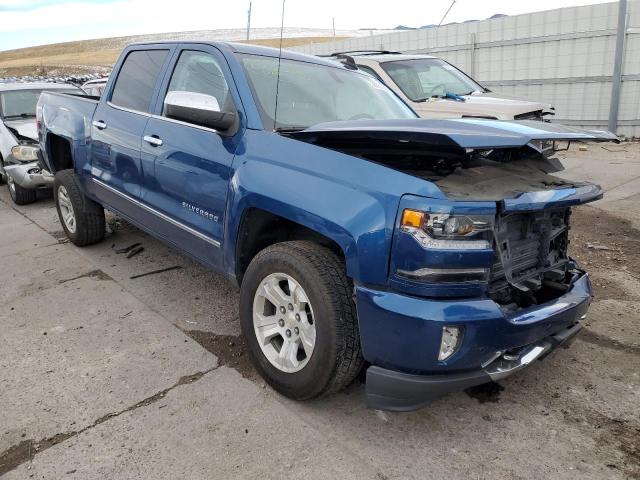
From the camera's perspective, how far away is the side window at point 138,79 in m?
4.09

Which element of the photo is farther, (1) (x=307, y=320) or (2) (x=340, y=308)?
(1) (x=307, y=320)

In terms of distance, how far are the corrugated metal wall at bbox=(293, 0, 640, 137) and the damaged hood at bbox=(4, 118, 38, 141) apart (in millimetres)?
9606

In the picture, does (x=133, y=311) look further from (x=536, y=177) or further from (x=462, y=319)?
(x=536, y=177)

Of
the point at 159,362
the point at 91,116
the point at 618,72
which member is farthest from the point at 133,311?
the point at 618,72

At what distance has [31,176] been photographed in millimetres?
7086

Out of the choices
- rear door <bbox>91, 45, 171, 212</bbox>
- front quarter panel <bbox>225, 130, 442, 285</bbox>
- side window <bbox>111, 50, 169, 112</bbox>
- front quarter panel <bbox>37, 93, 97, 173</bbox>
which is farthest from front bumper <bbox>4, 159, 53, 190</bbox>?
front quarter panel <bbox>225, 130, 442, 285</bbox>

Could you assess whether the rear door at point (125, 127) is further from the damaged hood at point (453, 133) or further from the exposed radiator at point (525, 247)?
the exposed radiator at point (525, 247)

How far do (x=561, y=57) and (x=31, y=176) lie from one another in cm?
1064

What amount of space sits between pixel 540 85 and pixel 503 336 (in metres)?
11.3

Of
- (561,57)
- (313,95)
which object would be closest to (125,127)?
(313,95)

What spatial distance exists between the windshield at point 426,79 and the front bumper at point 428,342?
227 inches

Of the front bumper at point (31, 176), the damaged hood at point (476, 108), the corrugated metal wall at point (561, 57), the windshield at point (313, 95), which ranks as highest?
the corrugated metal wall at point (561, 57)

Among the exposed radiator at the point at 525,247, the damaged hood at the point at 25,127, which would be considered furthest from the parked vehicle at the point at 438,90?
the damaged hood at the point at 25,127

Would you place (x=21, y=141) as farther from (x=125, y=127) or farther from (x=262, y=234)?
(x=262, y=234)
